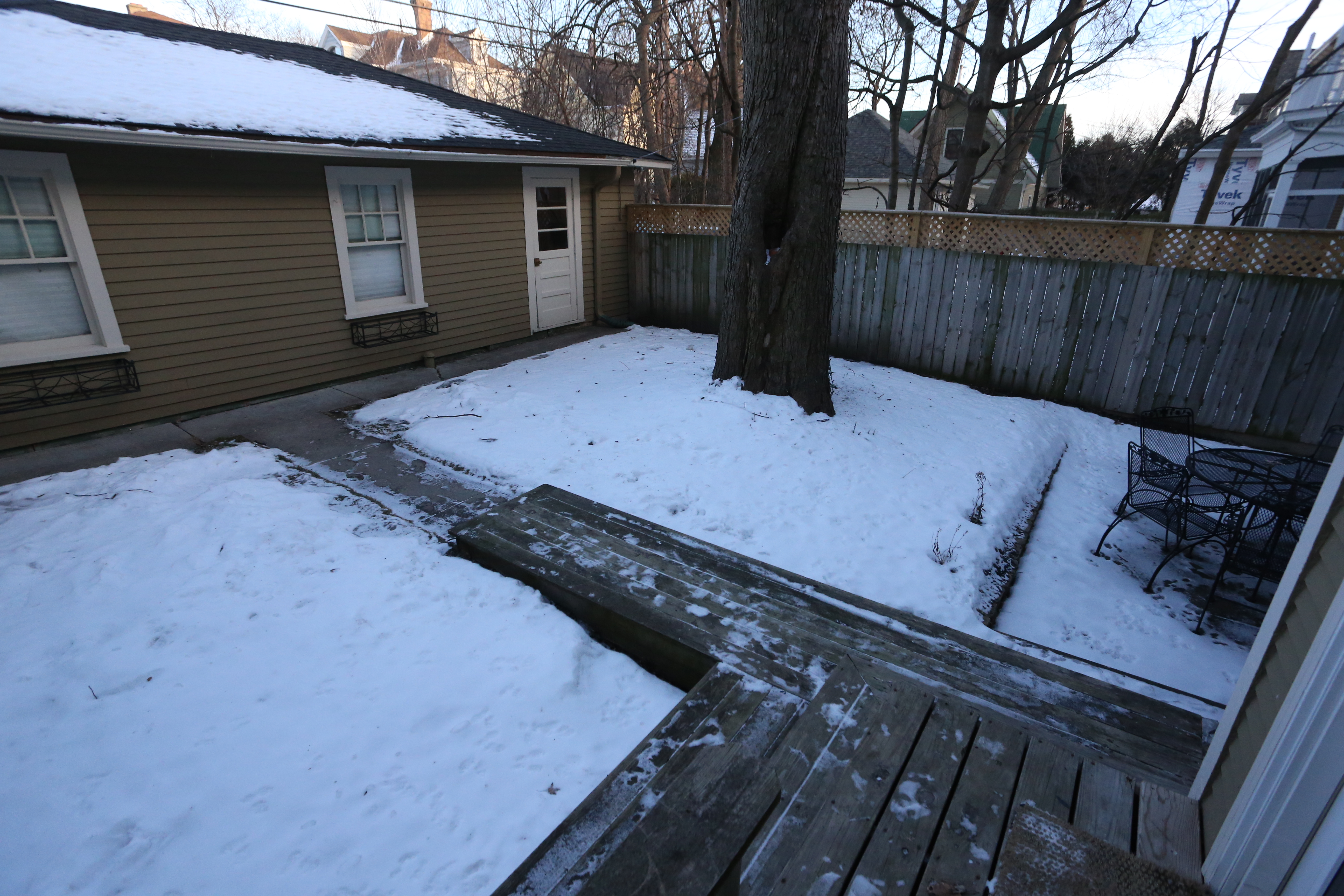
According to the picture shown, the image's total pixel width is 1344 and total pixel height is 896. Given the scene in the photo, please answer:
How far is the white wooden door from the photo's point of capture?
8742 mm

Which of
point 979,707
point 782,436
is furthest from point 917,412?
point 979,707

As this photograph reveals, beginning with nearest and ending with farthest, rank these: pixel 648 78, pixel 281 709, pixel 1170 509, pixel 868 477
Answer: pixel 281 709 → pixel 1170 509 → pixel 868 477 → pixel 648 78

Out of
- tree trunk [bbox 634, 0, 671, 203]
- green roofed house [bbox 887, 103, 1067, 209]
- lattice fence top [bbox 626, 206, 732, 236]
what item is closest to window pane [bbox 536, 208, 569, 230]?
lattice fence top [bbox 626, 206, 732, 236]

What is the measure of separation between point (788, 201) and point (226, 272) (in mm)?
5113

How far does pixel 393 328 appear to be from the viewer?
739 cm

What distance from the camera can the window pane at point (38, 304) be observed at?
4.91 metres

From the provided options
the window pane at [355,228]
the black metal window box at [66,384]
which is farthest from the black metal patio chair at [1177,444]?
the black metal window box at [66,384]

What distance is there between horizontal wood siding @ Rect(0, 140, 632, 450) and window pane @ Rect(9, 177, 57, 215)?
234 mm

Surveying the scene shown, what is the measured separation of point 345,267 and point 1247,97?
2761 cm

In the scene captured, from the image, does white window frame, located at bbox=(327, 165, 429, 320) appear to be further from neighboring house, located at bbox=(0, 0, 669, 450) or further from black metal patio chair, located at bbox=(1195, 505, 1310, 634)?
black metal patio chair, located at bbox=(1195, 505, 1310, 634)

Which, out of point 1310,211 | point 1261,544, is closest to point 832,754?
point 1261,544

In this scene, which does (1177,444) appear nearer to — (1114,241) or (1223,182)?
(1114,241)

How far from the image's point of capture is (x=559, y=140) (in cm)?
862

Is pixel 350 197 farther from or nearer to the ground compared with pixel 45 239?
farther from the ground
